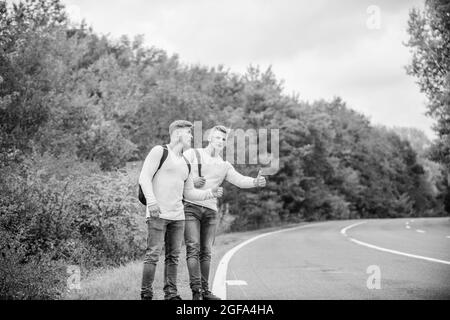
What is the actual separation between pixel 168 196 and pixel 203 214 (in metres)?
0.74

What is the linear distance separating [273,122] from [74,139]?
17.5m

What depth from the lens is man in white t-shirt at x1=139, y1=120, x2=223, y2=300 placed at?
18.1ft

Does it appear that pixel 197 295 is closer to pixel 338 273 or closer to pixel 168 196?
pixel 168 196

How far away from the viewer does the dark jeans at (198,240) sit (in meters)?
6.07


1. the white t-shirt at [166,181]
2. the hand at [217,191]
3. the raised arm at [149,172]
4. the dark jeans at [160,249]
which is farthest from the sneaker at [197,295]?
the raised arm at [149,172]

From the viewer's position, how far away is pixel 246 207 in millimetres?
30797

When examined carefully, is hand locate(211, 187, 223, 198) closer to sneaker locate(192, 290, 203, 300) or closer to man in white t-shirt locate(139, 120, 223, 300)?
man in white t-shirt locate(139, 120, 223, 300)

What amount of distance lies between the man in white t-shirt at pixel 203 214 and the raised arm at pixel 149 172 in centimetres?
67

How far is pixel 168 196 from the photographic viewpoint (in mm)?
5688

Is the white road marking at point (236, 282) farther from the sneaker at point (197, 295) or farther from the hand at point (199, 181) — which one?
the hand at point (199, 181)

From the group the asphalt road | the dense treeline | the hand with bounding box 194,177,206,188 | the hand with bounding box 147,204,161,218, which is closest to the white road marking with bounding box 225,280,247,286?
the asphalt road
